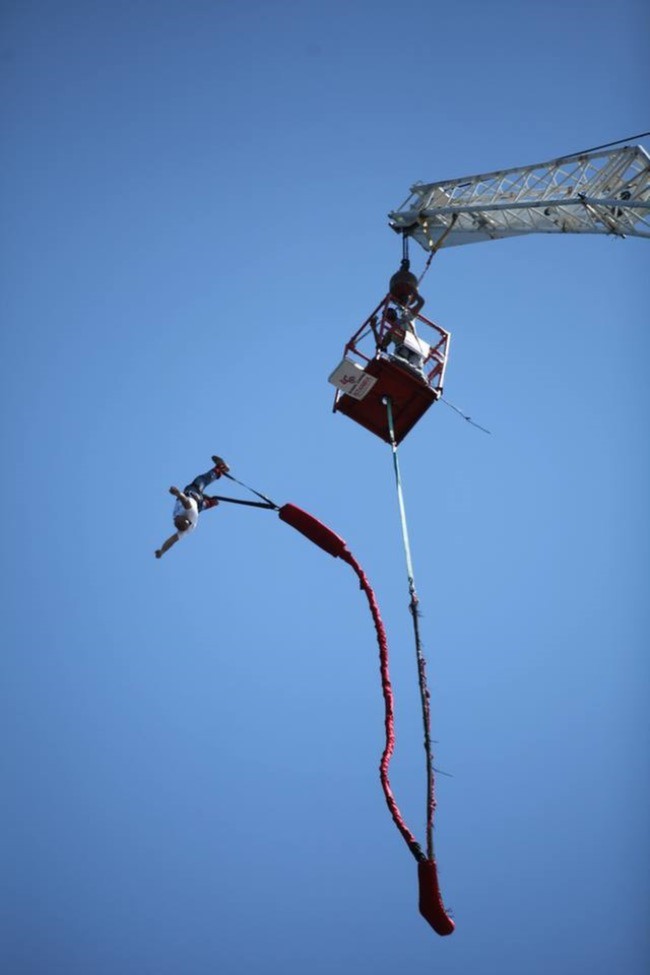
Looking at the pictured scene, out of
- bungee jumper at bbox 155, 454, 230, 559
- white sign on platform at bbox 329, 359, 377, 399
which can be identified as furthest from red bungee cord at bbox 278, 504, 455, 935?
white sign on platform at bbox 329, 359, 377, 399

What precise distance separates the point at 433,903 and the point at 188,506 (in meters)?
7.43

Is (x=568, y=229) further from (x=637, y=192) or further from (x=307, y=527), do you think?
(x=307, y=527)

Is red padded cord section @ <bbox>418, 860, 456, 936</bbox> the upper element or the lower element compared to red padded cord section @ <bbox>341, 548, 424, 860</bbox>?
lower

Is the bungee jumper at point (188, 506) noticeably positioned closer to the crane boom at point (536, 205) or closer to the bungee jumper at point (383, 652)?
the bungee jumper at point (383, 652)

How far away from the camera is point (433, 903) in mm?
9391

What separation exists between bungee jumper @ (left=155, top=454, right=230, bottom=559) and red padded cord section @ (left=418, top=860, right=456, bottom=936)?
689 centimetres

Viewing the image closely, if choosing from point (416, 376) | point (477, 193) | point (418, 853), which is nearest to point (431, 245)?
point (477, 193)

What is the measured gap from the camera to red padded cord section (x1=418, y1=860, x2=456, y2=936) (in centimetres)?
938

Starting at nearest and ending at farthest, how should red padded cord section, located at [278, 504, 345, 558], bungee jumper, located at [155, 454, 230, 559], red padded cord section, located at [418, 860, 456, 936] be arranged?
red padded cord section, located at [418, 860, 456, 936]
red padded cord section, located at [278, 504, 345, 558]
bungee jumper, located at [155, 454, 230, 559]

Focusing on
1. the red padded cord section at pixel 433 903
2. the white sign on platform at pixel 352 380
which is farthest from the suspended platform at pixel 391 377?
the red padded cord section at pixel 433 903

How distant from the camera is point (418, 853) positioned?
9.51 metres

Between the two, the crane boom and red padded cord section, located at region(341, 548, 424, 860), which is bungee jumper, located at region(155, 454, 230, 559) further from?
the crane boom

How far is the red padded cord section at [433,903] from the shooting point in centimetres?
938

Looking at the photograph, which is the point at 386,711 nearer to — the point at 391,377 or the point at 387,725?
the point at 387,725
